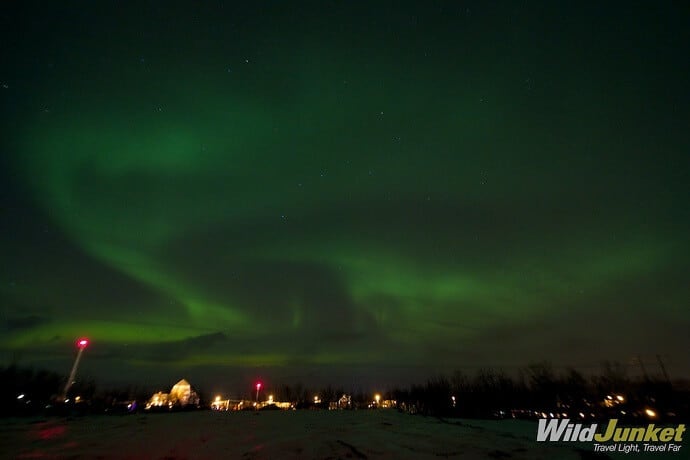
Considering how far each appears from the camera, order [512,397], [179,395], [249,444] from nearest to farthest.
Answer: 1. [249,444]
2. [512,397]
3. [179,395]

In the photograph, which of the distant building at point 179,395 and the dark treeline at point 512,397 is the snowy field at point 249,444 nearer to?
the dark treeline at point 512,397

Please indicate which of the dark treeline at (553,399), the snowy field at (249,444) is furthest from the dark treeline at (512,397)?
the snowy field at (249,444)

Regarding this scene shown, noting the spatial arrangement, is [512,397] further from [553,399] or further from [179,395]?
[179,395]

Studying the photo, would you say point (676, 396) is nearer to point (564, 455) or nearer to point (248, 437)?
point (564, 455)

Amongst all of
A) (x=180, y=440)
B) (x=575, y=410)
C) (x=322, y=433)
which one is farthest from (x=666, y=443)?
(x=575, y=410)

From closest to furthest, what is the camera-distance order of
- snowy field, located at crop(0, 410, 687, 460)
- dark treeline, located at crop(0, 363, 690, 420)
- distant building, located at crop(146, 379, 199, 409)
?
snowy field, located at crop(0, 410, 687, 460)
dark treeline, located at crop(0, 363, 690, 420)
distant building, located at crop(146, 379, 199, 409)

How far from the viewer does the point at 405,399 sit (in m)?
55.4

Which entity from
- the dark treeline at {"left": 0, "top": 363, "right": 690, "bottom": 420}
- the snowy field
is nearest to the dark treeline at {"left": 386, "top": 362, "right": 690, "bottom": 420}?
the dark treeline at {"left": 0, "top": 363, "right": 690, "bottom": 420}

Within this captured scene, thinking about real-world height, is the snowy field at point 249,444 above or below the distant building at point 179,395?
below

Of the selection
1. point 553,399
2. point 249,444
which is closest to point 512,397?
point 553,399

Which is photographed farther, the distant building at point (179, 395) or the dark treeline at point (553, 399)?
the distant building at point (179, 395)

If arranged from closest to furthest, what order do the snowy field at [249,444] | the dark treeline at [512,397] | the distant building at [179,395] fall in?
A: 1. the snowy field at [249,444]
2. the dark treeline at [512,397]
3. the distant building at [179,395]

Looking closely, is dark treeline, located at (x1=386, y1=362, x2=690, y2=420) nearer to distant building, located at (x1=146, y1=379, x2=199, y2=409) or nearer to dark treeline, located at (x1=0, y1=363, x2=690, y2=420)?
dark treeline, located at (x1=0, y1=363, x2=690, y2=420)

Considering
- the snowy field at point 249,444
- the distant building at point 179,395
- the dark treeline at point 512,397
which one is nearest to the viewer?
the snowy field at point 249,444
